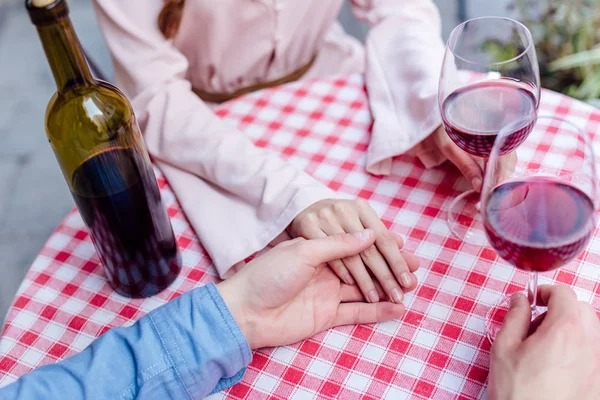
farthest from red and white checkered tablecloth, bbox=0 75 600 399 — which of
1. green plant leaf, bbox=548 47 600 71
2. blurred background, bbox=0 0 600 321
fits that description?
blurred background, bbox=0 0 600 321

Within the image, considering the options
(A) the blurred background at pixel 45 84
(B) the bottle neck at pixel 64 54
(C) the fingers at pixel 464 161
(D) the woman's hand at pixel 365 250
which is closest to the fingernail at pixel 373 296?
(D) the woman's hand at pixel 365 250

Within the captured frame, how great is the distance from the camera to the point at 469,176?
3.72ft

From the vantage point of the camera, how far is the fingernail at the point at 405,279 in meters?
0.97

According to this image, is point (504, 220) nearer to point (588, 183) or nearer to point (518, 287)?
point (588, 183)

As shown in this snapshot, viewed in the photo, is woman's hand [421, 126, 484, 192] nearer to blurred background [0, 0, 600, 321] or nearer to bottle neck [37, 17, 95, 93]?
bottle neck [37, 17, 95, 93]

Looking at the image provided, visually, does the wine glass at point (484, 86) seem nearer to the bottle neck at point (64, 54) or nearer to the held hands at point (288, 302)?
the held hands at point (288, 302)

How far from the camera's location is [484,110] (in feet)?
3.22

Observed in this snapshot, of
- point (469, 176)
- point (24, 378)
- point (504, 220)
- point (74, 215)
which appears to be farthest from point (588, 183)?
point (74, 215)

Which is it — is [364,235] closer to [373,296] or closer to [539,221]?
[373,296]

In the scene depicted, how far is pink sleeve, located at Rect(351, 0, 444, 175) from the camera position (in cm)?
120

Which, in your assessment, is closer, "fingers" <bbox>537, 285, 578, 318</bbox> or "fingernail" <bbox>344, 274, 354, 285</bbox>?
"fingers" <bbox>537, 285, 578, 318</bbox>

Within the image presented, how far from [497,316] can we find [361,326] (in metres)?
0.18

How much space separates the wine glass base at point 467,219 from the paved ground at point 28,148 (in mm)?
1529

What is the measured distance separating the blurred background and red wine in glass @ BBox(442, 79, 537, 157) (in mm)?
1311
